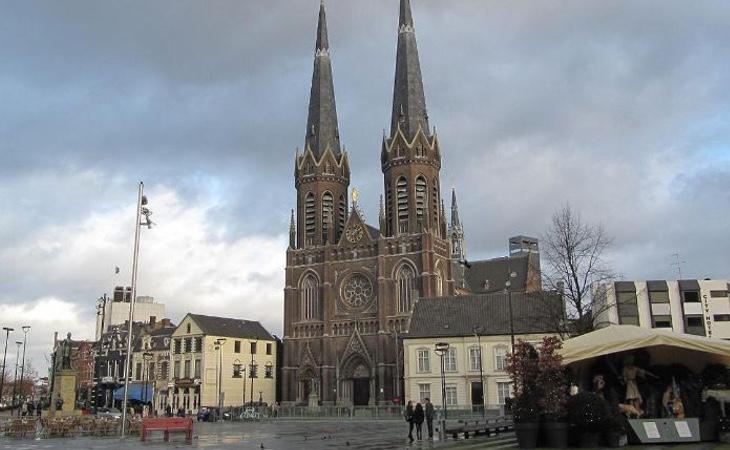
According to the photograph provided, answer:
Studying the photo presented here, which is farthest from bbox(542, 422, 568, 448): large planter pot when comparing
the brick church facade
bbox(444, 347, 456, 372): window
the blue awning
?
the blue awning

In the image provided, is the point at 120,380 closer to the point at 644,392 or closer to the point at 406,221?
the point at 406,221

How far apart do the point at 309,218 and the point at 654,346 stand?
6693 cm

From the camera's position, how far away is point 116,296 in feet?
362

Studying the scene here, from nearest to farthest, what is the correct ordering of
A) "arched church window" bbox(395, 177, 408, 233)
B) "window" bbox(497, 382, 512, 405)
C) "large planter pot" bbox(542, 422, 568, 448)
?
1. "large planter pot" bbox(542, 422, 568, 448)
2. "window" bbox(497, 382, 512, 405)
3. "arched church window" bbox(395, 177, 408, 233)

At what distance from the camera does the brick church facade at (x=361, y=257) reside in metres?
73.5

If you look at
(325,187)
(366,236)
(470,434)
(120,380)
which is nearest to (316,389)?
(366,236)

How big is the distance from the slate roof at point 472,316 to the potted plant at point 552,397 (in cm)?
3705

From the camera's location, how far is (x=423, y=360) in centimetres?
5825

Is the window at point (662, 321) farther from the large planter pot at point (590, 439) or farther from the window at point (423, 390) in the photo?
the large planter pot at point (590, 439)

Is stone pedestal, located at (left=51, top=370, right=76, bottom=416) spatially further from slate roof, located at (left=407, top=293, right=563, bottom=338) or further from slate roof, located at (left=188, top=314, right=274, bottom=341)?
slate roof, located at (left=188, top=314, right=274, bottom=341)

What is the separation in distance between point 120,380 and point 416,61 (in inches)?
2118

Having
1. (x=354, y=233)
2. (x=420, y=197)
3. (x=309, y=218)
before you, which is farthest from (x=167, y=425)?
(x=309, y=218)

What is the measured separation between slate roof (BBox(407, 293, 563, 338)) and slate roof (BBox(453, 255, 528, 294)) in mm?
25059

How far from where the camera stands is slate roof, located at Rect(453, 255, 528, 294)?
288ft
